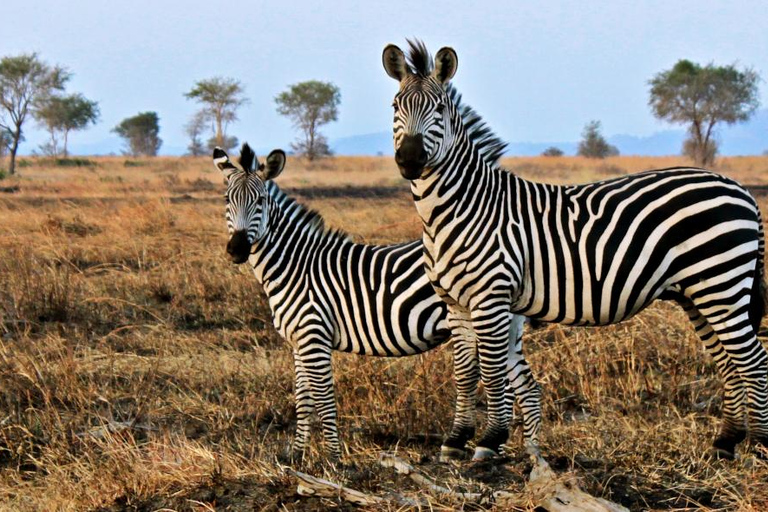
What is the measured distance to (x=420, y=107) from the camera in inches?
161

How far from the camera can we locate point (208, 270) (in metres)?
9.51

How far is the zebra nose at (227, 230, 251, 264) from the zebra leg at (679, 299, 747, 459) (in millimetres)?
2387

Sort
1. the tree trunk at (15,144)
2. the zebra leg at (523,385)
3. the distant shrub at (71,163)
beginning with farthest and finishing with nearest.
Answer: the distant shrub at (71,163) → the tree trunk at (15,144) → the zebra leg at (523,385)

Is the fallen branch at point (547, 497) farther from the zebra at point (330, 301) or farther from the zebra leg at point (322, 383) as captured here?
the zebra leg at point (322, 383)

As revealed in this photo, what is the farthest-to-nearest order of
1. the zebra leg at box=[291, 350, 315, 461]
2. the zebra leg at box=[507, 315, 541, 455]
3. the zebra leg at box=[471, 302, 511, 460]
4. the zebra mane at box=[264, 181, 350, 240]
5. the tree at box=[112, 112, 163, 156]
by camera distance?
the tree at box=[112, 112, 163, 156] < the zebra mane at box=[264, 181, 350, 240] < the zebra leg at box=[291, 350, 315, 461] < the zebra leg at box=[507, 315, 541, 455] < the zebra leg at box=[471, 302, 511, 460]

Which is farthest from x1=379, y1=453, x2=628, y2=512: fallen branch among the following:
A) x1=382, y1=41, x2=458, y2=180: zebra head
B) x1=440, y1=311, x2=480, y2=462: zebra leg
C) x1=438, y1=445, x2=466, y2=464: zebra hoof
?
x1=382, y1=41, x2=458, y2=180: zebra head

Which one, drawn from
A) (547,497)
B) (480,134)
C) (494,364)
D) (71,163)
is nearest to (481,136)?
(480,134)

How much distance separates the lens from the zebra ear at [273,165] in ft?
17.1

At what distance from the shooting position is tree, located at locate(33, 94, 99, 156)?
175ft

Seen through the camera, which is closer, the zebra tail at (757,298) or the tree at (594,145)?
the zebra tail at (757,298)

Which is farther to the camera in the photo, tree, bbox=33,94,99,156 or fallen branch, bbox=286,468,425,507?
tree, bbox=33,94,99,156

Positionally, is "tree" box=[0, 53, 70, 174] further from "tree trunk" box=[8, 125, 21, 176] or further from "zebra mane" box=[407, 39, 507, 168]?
"zebra mane" box=[407, 39, 507, 168]

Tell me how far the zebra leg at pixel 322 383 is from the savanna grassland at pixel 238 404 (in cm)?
19

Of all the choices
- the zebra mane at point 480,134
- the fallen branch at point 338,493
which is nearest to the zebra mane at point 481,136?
the zebra mane at point 480,134
